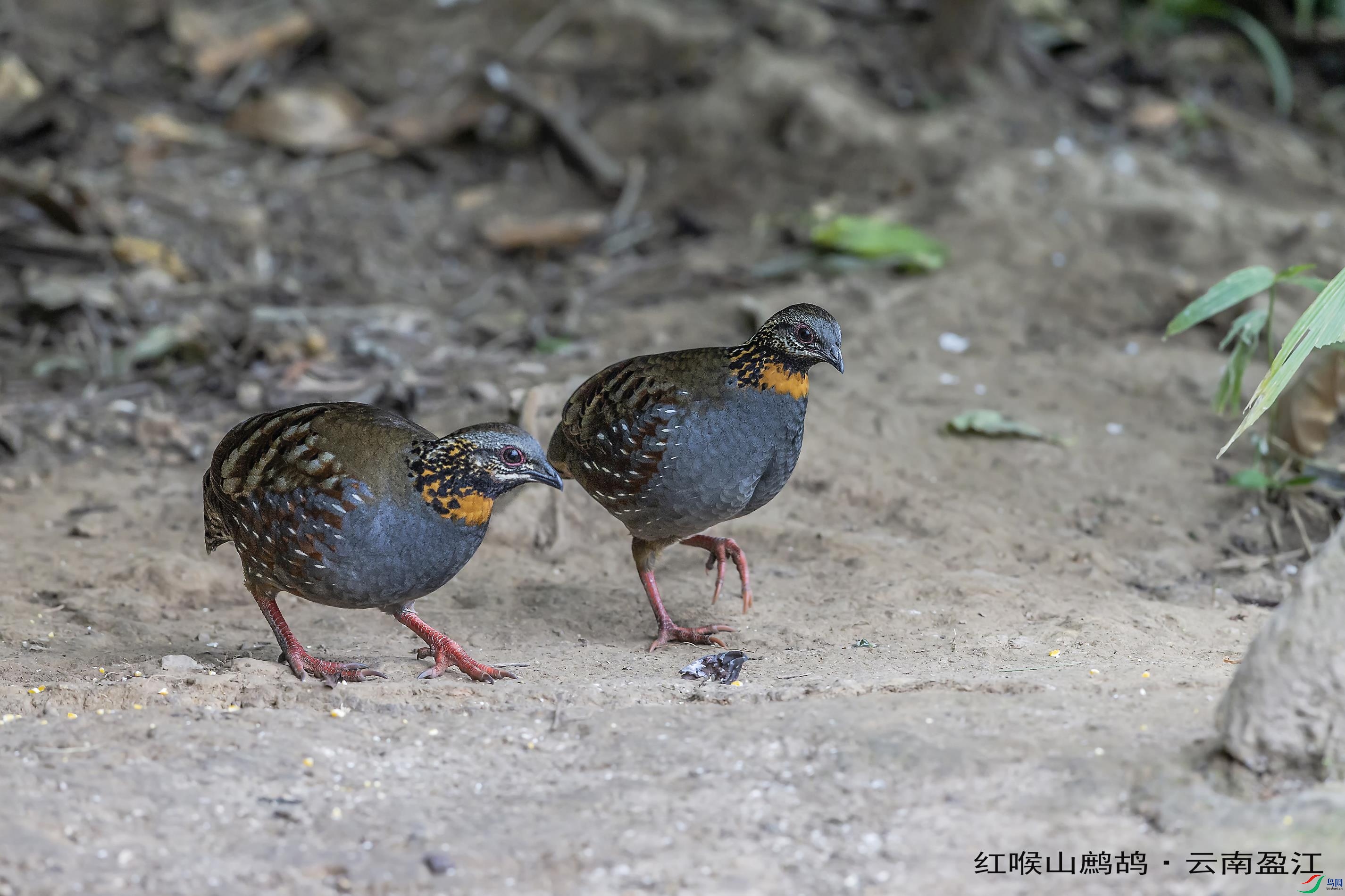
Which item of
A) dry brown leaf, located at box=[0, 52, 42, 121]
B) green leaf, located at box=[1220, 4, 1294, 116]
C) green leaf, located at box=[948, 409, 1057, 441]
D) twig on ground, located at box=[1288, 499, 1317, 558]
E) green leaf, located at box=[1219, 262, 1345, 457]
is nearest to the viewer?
green leaf, located at box=[1219, 262, 1345, 457]

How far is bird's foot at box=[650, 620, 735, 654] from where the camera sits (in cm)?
486

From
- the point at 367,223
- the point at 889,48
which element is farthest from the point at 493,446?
the point at 889,48

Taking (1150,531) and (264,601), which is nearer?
(264,601)

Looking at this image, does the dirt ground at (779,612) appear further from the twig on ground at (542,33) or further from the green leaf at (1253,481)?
the twig on ground at (542,33)

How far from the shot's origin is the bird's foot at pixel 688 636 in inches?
191

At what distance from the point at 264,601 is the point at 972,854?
8.89 feet

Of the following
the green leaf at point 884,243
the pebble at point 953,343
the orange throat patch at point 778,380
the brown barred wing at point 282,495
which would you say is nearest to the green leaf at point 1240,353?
the orange throat patch at point 778,380

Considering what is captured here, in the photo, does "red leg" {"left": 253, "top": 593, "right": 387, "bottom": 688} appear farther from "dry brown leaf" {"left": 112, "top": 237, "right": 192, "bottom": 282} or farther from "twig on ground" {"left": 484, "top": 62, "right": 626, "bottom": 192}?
"twig on ground" {"left": 484, "top": 62, "right": 626, "bottom": 192}

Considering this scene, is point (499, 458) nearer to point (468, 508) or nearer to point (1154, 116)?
point (468, 508)

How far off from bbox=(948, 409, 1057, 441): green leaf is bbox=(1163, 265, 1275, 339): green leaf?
51.3 inches

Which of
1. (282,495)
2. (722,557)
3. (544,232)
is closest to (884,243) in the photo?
(544,232)

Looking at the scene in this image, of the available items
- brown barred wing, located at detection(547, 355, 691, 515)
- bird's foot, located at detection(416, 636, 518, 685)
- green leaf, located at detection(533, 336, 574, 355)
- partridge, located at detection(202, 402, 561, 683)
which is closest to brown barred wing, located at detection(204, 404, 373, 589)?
partridge, located at detection(202, 402, 561, 683)

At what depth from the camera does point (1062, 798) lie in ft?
10.3

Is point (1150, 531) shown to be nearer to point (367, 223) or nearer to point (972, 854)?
point (972, 854)
